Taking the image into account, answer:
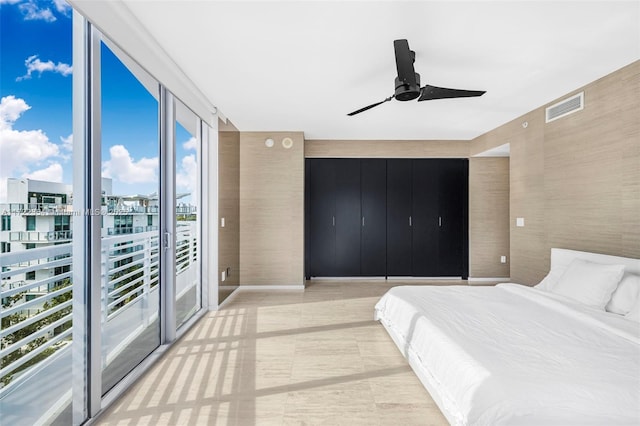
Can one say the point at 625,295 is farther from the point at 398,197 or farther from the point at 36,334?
the point at 36,334

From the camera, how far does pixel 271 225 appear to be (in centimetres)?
511

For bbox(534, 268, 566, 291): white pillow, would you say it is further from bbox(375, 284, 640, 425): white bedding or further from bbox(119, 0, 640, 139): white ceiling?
bbox(119, 0, 640, 139): white ceiling

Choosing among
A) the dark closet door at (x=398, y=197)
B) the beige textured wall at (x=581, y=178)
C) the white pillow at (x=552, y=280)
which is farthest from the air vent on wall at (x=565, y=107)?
the dark closet door at (x=398, y=197)

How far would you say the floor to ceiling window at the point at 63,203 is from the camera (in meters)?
1.50

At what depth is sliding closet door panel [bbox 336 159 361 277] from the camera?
5.65 meters

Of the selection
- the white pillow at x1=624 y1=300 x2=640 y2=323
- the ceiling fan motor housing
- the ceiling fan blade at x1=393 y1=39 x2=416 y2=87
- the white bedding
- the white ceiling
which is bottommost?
the white bedding

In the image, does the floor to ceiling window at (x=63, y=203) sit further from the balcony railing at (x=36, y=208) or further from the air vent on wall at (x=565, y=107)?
the air vent on wall at (x=565, y=107)

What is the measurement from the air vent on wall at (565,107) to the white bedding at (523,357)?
6.46 feet

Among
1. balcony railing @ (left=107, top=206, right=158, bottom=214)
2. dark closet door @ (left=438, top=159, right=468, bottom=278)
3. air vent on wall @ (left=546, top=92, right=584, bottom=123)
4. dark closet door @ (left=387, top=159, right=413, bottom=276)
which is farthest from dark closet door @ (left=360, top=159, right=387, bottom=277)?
balcony railing @ (left=107, top=206, right=158, bottom=214)

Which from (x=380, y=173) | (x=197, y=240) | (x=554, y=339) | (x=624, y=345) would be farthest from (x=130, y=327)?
(x=380, y=173)

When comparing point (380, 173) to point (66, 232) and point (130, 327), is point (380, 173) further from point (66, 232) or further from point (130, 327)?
point (66, 232)

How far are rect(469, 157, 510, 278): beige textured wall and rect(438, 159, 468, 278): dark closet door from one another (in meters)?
0.17

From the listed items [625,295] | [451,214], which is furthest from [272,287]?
[625,295]

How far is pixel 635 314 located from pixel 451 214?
345 centimetres
